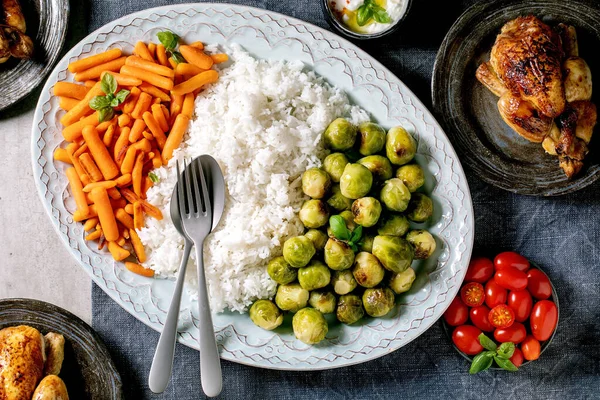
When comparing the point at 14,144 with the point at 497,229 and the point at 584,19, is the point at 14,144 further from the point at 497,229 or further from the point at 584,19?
the point at 584,19

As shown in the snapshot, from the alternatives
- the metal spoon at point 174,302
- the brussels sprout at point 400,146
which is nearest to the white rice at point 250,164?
the metal spoon at point 174,302

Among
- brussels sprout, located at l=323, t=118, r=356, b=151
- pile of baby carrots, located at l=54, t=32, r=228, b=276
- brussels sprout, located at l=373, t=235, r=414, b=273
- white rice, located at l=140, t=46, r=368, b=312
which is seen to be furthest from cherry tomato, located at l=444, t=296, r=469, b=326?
pile of baby carrots, located at l=54, t=32, r=228, b=276

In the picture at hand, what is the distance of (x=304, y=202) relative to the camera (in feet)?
9.89

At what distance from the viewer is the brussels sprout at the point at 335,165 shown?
9.53ft

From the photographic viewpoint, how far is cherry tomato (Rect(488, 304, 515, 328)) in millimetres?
3113

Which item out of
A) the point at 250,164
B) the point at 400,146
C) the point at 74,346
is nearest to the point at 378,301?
the point at 400,146

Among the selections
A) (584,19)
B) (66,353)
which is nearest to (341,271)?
(66,353)

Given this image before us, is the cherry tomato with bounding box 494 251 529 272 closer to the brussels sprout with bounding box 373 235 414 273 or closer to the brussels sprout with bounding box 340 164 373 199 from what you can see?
the brussels sprout with bounding box 373 235 414 273

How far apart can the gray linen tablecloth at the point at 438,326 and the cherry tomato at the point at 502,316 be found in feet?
1.04

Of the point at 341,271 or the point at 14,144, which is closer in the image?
the point at 341,271

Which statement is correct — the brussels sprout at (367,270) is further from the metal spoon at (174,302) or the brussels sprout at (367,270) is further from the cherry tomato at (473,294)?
the metal spoon at (174,302)

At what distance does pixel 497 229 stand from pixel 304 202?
1.19m

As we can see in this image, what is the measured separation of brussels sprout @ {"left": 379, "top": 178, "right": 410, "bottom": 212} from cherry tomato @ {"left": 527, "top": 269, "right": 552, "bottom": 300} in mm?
966

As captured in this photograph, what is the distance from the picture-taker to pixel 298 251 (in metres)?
2.78
